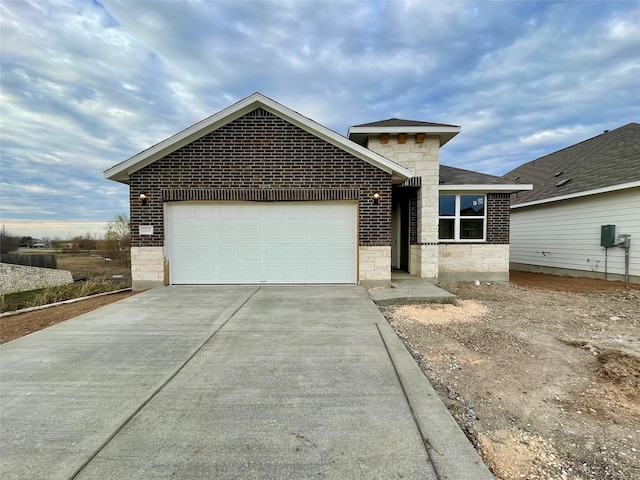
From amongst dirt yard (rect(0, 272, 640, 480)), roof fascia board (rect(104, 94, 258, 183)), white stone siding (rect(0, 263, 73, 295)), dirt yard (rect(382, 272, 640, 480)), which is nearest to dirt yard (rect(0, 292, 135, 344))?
dirt yard (rect(0, 272, 640, 480))

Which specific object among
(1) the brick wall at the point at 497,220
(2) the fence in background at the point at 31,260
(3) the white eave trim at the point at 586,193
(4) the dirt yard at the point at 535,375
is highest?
(3) the white eave trim at the point at 586,193

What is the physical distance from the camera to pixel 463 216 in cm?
1041

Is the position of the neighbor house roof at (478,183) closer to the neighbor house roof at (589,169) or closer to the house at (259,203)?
the house at (259,203)

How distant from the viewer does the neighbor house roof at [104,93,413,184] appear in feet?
26.1

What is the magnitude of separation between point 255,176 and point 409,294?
4.86 metres

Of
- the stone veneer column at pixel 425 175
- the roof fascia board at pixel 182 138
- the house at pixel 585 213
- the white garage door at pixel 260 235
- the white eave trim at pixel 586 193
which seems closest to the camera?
the roof fascia board at pixel 182 138

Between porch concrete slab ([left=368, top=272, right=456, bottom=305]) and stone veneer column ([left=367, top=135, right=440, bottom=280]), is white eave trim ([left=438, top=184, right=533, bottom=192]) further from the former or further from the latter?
porch concrete slab ([left=368, top=272, right=456, bottom=305])

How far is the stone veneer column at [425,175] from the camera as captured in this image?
973cm

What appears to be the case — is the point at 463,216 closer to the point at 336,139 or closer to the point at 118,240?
the point at 336,139

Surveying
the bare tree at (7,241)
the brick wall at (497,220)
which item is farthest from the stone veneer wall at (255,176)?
the bare tree at (7,241)

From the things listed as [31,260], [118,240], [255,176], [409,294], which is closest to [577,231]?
[409,294]

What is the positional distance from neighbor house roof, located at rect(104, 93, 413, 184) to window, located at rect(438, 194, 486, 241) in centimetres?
282

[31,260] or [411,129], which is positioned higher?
[411,129]

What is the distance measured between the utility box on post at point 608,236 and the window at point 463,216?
4017 millimetres
